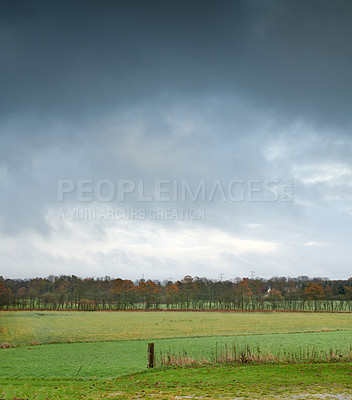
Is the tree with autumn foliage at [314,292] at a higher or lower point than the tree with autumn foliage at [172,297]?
higher

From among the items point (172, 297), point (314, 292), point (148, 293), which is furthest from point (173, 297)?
point (314, 292)

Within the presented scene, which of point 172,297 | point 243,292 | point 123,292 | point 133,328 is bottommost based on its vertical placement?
point 172,297

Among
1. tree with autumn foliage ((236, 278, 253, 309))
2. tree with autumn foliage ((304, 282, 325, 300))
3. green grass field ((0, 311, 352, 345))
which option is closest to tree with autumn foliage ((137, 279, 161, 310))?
tree with autumn foliage ((236, 278, 253, 309))

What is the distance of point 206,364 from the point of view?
64.5ft

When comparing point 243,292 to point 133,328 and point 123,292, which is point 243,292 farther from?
point 133,328

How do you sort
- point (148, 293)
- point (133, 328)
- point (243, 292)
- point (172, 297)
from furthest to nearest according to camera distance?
point (243, 292)
point (172, 297)
point (148, 293)
point (133, 328)

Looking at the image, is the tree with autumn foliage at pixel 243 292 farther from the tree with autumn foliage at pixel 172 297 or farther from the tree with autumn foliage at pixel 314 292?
the tree with autumn foliage at pixel 172 297

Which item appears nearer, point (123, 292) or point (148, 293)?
point (148, 293)

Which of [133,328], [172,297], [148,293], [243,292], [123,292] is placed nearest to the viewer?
[133,328]

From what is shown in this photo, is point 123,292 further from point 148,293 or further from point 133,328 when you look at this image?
Answer: point 133,328

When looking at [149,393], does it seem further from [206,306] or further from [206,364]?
[206,306]

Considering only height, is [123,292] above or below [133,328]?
below

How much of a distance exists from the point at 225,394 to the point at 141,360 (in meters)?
15.2

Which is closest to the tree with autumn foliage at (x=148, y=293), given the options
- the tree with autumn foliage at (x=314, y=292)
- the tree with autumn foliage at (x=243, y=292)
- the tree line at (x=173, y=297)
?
the tree line at (x=173, y=297)
